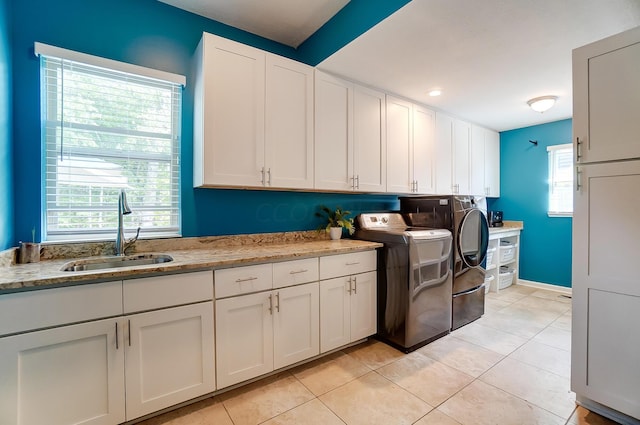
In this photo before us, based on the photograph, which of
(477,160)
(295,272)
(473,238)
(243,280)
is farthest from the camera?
(477,160)

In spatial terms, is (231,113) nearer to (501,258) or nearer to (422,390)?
(422,390)

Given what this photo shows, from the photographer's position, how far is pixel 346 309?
7.39ft

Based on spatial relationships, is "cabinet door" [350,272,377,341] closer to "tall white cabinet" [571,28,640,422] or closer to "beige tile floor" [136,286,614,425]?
"beige tile floor" [136,286,614,425]

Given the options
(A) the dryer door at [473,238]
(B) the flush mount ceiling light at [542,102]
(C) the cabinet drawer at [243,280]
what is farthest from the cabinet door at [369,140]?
(B) the flush mount ceiling light at [542,102]

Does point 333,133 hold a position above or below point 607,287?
above

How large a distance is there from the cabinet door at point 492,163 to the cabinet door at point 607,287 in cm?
279

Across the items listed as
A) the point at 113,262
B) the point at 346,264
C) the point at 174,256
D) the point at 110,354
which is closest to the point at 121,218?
the point at 113,262

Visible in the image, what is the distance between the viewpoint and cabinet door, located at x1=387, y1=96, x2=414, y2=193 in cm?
292

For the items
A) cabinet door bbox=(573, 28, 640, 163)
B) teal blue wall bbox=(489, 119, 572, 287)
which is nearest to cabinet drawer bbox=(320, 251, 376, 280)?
cabinet door bbox=(573, 28, 640, 163)

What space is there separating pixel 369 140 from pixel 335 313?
167cm

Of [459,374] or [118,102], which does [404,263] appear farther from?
[118,102]

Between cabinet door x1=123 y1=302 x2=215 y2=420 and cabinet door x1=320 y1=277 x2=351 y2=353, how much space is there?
32.4 inches

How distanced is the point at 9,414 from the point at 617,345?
9.76 feet

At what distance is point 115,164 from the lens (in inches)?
77.2
